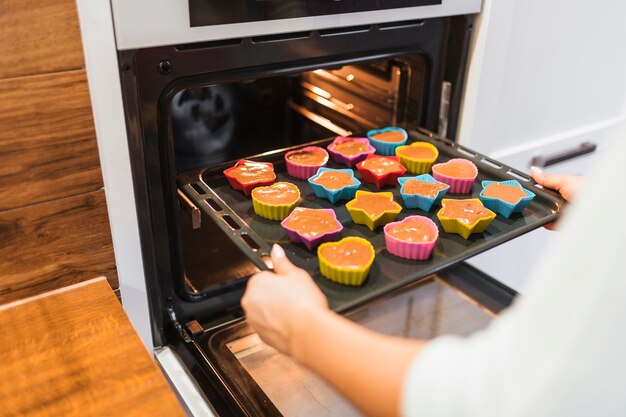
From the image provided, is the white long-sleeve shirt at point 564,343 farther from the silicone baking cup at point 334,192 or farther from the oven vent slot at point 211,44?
the oven vent slot at point 211,44

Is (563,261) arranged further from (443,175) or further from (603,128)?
(603,128)

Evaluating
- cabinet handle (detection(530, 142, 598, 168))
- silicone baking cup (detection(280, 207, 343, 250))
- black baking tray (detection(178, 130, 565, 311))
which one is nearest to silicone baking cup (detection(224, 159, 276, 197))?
black baking tray (detection(178, 130, 565, 311))

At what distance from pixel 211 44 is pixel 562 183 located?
23.3 inches

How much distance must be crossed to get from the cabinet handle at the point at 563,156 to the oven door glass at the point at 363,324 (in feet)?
1.21

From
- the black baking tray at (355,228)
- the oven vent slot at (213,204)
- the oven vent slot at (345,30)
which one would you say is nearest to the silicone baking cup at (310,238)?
the black baking tray at (355,228)

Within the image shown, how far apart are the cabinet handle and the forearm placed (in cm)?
97

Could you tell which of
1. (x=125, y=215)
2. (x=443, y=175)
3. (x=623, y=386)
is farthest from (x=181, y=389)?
(x=623, y=386)

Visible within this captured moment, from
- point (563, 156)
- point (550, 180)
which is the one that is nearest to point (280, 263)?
point (550, 180)

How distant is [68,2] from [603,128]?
4.33 ft

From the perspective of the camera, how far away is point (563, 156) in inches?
57.7

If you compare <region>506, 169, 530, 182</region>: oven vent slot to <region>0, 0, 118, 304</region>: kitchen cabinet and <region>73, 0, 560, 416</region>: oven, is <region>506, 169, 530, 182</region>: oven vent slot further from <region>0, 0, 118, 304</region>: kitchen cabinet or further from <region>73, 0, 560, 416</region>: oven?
<region>0, 0, 118, 304</region>: kitchen cabinet

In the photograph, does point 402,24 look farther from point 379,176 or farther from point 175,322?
point 175,322

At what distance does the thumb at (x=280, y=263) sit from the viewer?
731mm

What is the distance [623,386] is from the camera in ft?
1.61
